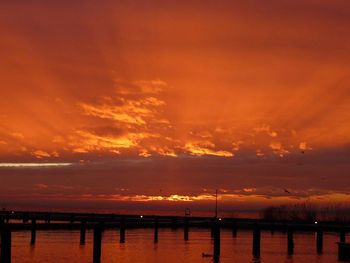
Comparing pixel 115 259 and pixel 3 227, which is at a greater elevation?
pixel 3 227

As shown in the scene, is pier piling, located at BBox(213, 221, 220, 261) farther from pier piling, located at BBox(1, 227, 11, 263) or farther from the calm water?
pier piling, located at BBox(1, 227, 11, 263)

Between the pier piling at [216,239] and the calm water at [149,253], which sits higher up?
the pier piling at [216,239]

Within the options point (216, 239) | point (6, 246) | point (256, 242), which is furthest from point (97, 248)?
point (256, 242)

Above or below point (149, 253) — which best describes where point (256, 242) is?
above

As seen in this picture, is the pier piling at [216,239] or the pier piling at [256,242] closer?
the pier piling at [216,239]

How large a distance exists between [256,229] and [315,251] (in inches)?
548

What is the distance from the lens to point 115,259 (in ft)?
181

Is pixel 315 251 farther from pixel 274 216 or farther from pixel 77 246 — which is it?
pixel 274 216

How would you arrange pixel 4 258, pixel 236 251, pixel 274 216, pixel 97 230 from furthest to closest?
pixel 274 216 < pixel 236 251 < pixel 97 230 < pixel 4 258

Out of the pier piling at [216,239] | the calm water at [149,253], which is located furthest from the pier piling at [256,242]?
the pier piling at [216,239]

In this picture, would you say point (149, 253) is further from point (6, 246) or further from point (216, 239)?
point (6, 246)

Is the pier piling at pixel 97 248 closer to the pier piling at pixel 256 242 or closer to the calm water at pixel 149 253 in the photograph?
the calm water at pixel 149 253

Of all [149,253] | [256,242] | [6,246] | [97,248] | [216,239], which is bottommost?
[149,253]

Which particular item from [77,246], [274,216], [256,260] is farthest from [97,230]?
[274,216]
